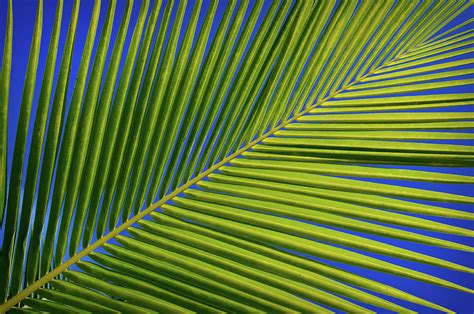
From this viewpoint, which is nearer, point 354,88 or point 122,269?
point 122,269

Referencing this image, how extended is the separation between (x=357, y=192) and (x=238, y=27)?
1.29 feet

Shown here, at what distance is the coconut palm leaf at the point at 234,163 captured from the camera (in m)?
0.71

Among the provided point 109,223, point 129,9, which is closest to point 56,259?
point 109,223

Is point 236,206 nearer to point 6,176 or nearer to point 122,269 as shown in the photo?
point 122,269

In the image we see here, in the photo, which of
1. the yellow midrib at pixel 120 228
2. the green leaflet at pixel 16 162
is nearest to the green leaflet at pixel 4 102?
the green leaflet at pixel 16 162

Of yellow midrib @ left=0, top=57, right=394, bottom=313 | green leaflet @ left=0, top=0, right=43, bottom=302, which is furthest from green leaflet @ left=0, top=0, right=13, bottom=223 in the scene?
yellow midrib @ left=0, top=57, right=394, bottom=313

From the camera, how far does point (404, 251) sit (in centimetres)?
72

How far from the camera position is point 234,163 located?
89 centimetres

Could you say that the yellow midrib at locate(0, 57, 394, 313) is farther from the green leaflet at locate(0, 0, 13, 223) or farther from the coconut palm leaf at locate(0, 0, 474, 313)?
the green leaflet at locate(0, 0, 13, 223)

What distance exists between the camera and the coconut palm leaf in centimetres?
71

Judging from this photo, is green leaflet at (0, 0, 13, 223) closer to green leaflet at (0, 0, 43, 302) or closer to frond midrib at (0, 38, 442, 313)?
green leaflet at (0, 0, 43, 302)

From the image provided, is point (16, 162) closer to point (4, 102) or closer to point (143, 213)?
point (4, 102)

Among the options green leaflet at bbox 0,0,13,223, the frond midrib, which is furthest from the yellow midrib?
green leaflet at bbox 0,0,13,223

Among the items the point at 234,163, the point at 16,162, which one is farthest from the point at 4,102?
the point at 234,163
